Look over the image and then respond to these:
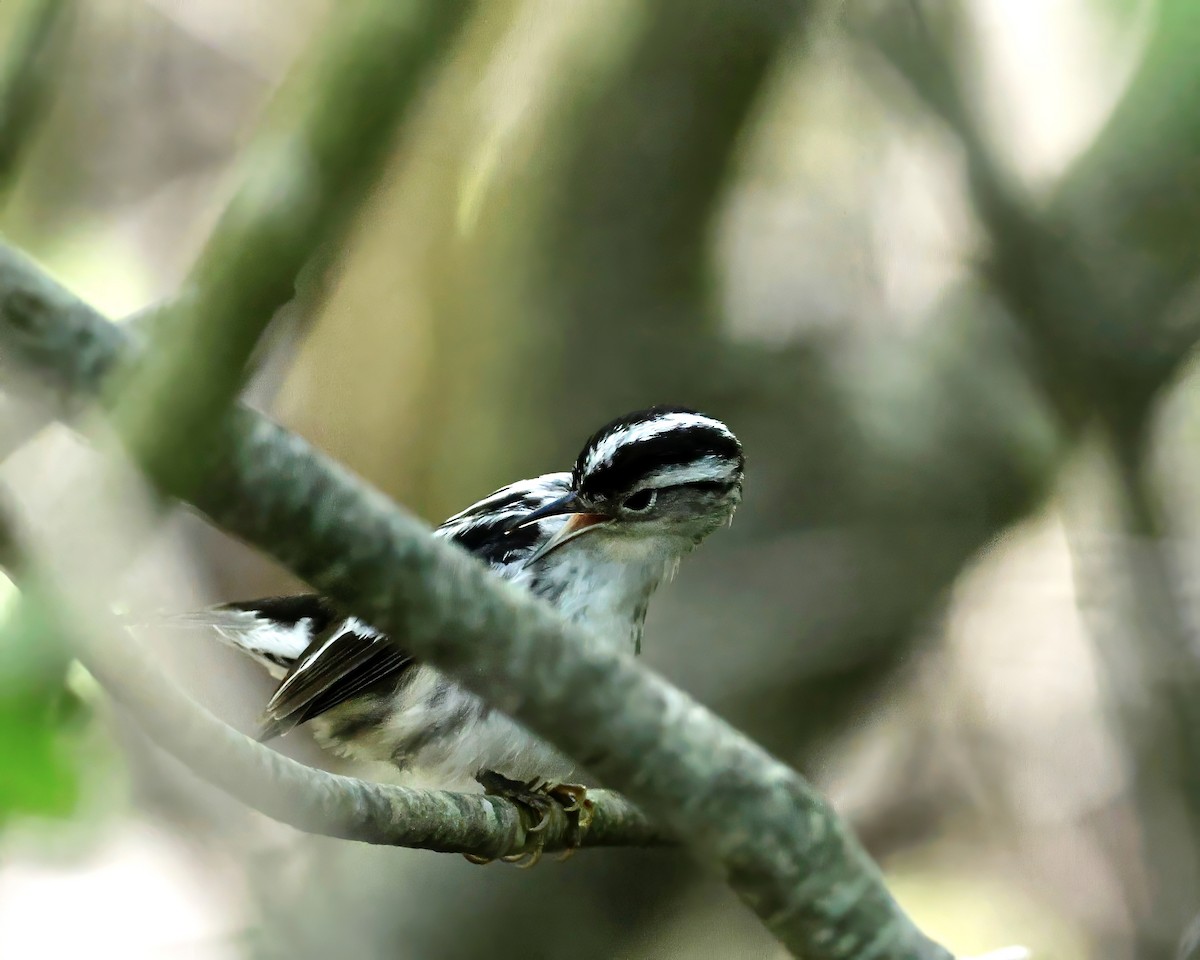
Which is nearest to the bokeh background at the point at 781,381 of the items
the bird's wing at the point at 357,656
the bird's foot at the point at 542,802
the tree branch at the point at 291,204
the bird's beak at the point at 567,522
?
the bird's wing at the point at 357,656

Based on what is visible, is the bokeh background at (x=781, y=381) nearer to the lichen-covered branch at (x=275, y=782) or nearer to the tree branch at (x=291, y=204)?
the lichen-covered branch at (x=275, y=782)

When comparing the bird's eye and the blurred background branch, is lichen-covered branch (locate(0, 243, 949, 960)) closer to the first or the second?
the blurred background branch

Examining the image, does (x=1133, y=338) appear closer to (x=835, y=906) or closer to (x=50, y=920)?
(x=835, y=906)

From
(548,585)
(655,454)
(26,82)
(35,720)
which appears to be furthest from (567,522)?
(35,720)

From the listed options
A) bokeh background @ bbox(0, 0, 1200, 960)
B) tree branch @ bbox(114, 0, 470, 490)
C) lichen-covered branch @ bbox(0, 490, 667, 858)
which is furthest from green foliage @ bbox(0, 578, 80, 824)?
bokeh background @ bbox(0, 0, 1200, 960)

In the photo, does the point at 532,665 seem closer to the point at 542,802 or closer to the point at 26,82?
the point at 26,82

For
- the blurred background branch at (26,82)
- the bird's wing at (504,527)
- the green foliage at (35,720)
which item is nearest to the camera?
the green foliage at (35,720)

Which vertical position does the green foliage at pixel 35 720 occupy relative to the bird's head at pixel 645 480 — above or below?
below
